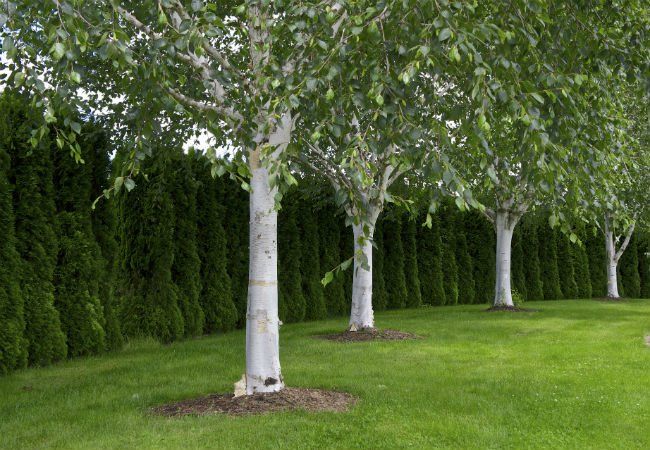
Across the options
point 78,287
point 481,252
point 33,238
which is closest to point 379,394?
point 78,287

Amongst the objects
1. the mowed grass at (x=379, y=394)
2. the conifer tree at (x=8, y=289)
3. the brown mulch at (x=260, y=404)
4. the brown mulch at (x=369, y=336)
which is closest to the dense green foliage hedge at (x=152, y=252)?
the conifer tree at (x=8, y=289)

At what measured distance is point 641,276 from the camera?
843 inches

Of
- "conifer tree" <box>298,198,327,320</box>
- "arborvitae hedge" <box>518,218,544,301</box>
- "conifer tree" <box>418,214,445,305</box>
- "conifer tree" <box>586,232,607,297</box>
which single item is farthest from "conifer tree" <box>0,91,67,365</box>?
"conifer tree" <box>586,232,607,297</box>

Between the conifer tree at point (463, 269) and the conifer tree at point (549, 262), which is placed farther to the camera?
the conifer tree at point (549, 262)

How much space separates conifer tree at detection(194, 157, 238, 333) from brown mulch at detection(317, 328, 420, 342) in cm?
184

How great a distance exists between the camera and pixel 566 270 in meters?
19.2

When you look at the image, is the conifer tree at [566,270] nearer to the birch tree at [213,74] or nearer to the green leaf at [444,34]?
the birch tree at [213,74]

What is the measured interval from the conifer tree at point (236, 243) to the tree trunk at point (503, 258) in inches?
256

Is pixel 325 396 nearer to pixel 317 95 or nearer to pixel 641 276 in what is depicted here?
pixel 317 95

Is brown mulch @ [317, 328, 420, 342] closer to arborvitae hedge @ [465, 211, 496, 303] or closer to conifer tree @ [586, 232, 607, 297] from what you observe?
arborvitae hedge @ [465, 211, 496, 303]

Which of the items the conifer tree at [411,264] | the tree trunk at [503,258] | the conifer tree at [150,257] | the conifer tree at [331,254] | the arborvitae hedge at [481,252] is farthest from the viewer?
the arborvitae hedge at [481,252]

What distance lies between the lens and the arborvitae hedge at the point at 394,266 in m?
14.9

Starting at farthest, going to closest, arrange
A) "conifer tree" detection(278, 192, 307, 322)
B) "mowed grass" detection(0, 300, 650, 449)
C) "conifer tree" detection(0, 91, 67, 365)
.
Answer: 1. "conifer tree" detection(278, 192, 307, 322)
2. "conifer tree" detection(0, 91, 67, 365)
3. "mowed grass" detection(0, 300, 650, 449)

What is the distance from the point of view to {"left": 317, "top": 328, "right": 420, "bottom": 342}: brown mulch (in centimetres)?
957
